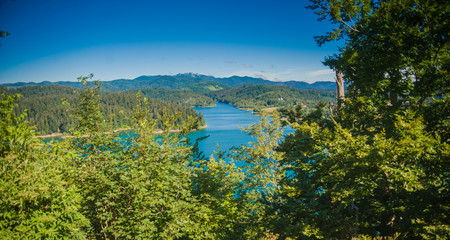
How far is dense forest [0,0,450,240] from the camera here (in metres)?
4.31

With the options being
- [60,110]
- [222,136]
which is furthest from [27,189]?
[60,110]

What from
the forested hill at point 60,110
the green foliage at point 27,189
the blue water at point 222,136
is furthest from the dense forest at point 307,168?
the forested hill at point 60,110

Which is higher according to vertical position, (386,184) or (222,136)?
(386,184)

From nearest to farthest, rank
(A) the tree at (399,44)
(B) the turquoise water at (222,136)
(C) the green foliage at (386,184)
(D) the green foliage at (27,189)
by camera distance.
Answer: (D) the green foliage at (27,189)
(C) the green foliage at (386,184)
(A) the tree at (399,44)
(B) the turquoise water at (222,136)

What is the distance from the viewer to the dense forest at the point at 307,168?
4309 mm

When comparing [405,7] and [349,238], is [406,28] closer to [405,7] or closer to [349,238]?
[405,7]

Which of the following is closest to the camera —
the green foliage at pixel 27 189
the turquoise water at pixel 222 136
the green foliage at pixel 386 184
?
the green foliage at pixel 27 189

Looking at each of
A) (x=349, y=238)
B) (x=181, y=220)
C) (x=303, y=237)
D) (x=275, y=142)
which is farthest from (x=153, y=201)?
(x=275, y=142)

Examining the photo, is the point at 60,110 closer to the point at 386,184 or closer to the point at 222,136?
the point at 222,136

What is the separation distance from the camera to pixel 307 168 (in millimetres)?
8859

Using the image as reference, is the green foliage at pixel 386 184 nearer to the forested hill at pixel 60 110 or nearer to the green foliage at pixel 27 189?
the green foliage at pixel 27 189

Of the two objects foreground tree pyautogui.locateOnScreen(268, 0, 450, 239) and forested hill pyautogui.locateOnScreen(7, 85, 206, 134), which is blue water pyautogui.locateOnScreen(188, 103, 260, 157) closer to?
forested hill pyautogui.locateOnScreen(7, 85, 206, 134)

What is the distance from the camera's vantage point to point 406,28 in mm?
6488

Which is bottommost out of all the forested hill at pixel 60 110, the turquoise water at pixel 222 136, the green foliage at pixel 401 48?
the turquoise water at pixel 222 136
